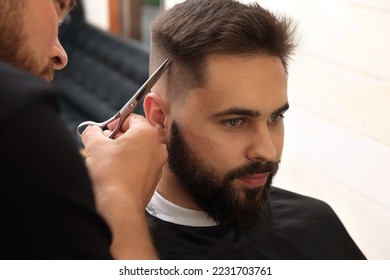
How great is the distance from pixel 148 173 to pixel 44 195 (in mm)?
450

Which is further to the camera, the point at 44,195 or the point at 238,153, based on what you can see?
the point at 238,153

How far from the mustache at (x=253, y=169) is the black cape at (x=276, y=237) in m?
0.19

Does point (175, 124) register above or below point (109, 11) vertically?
above

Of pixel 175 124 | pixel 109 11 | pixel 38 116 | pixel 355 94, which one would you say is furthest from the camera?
pixel 109 11

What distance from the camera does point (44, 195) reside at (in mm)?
616

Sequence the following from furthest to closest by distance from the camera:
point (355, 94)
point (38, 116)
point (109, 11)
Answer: point (109, 11) < point (355, 94) < point (38, 116)

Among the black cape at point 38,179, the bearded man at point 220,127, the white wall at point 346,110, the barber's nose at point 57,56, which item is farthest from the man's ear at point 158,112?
the white wall at point 346,110

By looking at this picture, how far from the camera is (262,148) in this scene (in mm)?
1241

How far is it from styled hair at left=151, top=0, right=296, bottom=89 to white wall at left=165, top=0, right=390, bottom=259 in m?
0.69

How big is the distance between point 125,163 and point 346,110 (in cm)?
132

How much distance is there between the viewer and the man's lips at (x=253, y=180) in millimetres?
1291

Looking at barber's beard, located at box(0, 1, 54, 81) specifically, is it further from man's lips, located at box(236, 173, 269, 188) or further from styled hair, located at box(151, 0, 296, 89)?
man's lips, located at box(236, 173, 269, 188)
